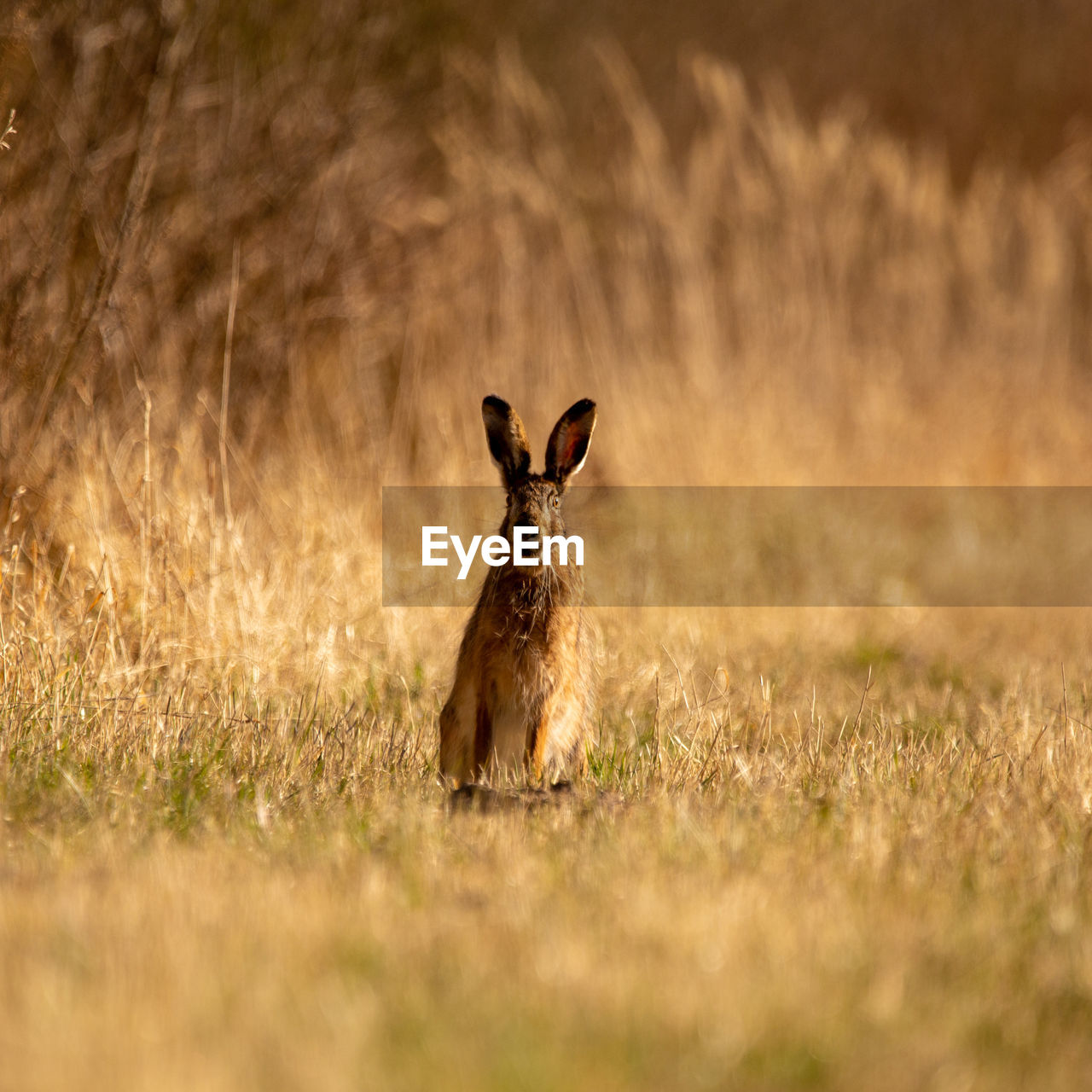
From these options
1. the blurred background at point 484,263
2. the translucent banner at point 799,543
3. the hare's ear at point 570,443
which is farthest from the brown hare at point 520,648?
the translucent banner at point 799,543

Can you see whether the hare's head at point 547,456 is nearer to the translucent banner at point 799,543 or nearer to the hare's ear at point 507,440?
the hare's ear at point 507,440

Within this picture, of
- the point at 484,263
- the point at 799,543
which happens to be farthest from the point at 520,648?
the point at 484,263

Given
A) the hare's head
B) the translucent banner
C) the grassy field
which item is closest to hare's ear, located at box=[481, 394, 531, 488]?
the hare's head

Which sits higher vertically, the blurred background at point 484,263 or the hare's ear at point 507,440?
the blurred background at point 484,263

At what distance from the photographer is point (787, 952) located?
2963 millimetres

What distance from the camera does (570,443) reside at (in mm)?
4664

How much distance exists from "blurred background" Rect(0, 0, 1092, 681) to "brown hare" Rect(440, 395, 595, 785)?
52.3 inches

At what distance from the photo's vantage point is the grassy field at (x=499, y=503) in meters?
2.74

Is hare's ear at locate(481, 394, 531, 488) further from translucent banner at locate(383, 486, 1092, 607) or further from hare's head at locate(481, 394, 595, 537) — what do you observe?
translucent banner at locate(383, 486, 1092, 607)

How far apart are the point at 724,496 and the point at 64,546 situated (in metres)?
4.03

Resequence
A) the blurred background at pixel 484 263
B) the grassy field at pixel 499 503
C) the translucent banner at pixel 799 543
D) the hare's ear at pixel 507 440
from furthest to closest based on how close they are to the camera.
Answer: the translucent banner at pixel 799 543
the blurred background at pixel 484 263
the hare's ear at pixel 507 440
the grassy field at pixel 499 503

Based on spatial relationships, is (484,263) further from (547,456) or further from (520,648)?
(520,648)

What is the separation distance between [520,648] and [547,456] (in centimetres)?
59

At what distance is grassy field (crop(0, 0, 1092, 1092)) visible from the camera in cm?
274
